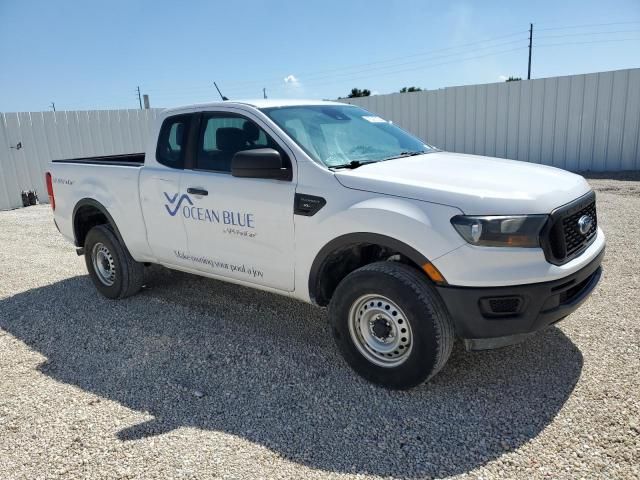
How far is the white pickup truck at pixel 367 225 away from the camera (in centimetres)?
292

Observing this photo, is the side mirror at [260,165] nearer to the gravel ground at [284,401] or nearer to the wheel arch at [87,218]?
the gravel ground at [284,401]

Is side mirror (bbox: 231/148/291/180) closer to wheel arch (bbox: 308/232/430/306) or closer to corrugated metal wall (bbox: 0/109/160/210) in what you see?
wheel arch (bbox: 308/232/430/306)

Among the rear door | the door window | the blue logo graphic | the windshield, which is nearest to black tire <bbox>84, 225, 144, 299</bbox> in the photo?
the rear door

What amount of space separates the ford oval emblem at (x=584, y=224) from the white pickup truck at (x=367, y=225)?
0.01 metres

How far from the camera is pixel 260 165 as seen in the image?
11.5 feet

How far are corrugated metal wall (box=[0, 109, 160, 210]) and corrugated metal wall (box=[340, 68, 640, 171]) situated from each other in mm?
8716

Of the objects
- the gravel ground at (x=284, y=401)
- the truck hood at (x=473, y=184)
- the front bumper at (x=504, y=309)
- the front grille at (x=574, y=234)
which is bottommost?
the gravel ground at (x=284, y=401)

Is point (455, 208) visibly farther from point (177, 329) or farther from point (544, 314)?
point (177, 329)

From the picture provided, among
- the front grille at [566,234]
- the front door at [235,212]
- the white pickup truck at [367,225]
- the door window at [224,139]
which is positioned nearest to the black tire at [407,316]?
the white pickup truck at [367,225]

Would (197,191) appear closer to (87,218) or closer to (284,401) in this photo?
(284,401)

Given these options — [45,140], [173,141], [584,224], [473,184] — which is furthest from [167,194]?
[45,140]

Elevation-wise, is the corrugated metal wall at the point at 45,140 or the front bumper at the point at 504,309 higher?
the corrugated metal wall at the point at 45,140

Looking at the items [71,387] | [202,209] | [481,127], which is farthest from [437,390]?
[481,127]

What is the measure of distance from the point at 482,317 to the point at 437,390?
2.26 ft
